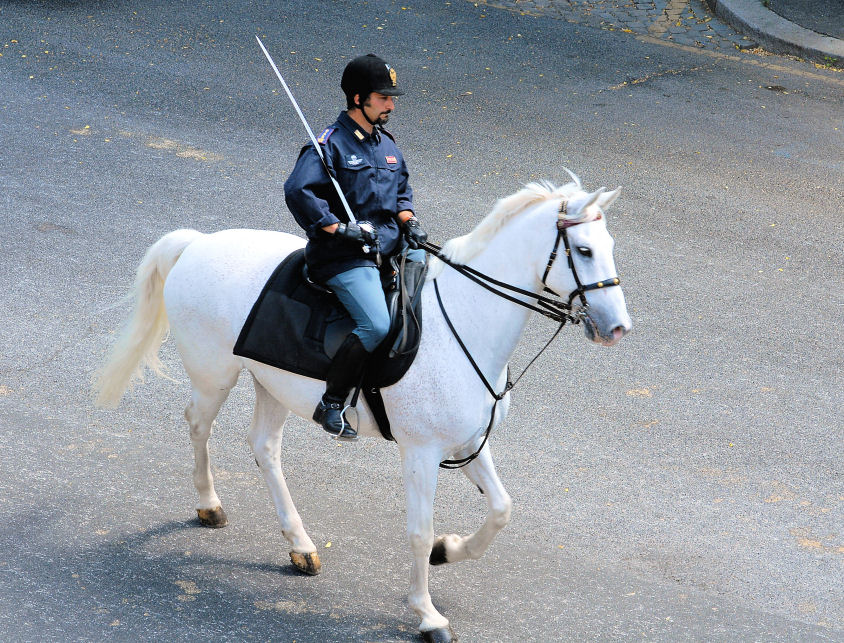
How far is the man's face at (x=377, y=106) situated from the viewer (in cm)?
475

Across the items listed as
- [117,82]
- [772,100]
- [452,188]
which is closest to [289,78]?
[117,82]

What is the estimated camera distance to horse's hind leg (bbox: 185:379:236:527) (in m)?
5.54

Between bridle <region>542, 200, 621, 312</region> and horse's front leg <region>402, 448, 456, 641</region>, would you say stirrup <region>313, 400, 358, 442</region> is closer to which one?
horse's front leg <region>402, 448, 456, 641</region>

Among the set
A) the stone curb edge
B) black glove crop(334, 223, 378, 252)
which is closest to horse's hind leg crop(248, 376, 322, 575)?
black glove crop(334, 223, 378, 252)

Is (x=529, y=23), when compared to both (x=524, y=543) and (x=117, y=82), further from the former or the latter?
(x=524, y=543)

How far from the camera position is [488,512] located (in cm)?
504

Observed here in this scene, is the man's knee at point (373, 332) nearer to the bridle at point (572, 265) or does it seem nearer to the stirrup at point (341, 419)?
the stirrup at point (341, 419)

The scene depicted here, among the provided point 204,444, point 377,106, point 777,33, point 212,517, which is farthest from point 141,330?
point 777,33

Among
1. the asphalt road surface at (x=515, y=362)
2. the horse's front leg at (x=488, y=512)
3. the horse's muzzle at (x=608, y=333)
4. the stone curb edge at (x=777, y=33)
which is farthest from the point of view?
the stone curb edge at (x=777, y=33)

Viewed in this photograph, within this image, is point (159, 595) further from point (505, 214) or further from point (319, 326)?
point (505, 214)

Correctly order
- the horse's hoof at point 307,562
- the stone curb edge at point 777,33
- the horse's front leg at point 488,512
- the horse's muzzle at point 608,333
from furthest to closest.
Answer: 1. the stone curb edge at point 777,33
2. the horse's hoof at point 307,562
3. the horse's front leg at point 488,512
4. the horse's muzzle at point 608,333

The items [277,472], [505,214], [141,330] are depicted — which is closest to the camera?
[505,214]

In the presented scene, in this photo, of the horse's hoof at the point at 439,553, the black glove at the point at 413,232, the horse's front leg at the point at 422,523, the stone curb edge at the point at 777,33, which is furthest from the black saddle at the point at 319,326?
the stone curb edge at the point at 777,33

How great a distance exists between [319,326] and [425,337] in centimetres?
55
